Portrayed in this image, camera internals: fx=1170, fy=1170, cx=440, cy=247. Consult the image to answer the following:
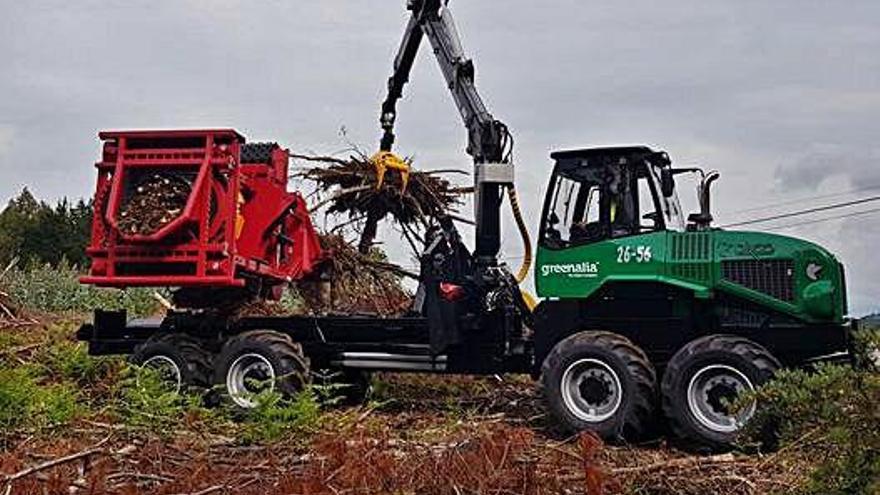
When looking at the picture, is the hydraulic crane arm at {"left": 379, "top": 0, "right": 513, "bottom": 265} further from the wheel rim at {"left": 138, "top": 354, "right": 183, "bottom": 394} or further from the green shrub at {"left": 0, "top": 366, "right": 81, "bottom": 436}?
the green shrub at {"left": 0, "top": 366, "right": 81, "bottom": 436}

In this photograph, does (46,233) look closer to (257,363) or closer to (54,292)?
(54,292)

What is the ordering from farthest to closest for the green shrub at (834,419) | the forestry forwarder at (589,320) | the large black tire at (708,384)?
the forestry forwarder at (589,320)
the large black tire at (708,384)
the green shrub at (834,419)

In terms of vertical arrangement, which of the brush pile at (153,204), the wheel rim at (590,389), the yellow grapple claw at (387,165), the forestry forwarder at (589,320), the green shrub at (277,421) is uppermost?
the yellow grapple claw at (387,165)

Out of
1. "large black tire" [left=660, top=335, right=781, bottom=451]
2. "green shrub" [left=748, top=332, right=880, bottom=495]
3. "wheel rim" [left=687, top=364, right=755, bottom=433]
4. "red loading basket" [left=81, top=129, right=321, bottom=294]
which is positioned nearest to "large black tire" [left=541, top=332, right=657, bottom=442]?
"large black tire" [left=660, top=335, right=781, bottom=451]

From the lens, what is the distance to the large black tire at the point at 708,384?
9617 mm

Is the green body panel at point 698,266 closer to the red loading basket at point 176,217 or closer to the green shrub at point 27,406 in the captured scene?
the red loading basket at point 176,217

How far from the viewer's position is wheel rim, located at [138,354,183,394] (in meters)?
11.9

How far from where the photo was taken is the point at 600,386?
1029 centimetres

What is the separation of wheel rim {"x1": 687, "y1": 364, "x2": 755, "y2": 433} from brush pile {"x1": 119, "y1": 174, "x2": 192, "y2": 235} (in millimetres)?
5190

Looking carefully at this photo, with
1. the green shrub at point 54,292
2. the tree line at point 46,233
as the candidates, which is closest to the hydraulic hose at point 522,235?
the green shrub at point 54,292

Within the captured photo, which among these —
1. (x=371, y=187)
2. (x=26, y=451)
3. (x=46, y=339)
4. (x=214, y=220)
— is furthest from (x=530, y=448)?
(x=46, y=339)

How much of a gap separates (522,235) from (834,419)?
733cm

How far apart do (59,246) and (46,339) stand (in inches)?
1403

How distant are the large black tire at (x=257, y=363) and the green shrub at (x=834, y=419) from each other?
260 inches
